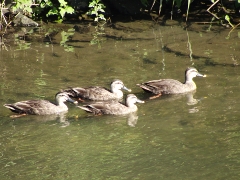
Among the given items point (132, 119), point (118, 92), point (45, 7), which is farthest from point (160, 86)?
point (45, 7)

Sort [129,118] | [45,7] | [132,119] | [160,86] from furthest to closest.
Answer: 1. [45,7]
2. [160,86]
3. [129,118]
4. [132,119]

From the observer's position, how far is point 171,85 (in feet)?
43.1

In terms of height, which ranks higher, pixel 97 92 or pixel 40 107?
pixel 97 92

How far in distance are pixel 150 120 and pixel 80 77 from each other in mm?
3457

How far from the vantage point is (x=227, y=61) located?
14945 millimetres

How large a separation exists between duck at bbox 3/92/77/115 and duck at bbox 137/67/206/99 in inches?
73.6

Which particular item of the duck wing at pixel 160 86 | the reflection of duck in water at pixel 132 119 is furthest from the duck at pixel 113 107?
the duck wing at pixel 160 86

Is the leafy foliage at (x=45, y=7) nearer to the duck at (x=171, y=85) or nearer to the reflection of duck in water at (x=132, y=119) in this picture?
the duck at (x=171, y=85)

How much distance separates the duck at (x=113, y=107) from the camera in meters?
11.8

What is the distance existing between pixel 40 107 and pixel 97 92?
148cm

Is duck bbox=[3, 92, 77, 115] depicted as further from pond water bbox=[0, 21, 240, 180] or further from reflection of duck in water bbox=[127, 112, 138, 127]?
reflection of duck in water bbox=[127, 112, 138, 127]

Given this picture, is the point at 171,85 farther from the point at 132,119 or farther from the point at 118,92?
the point at 132,119

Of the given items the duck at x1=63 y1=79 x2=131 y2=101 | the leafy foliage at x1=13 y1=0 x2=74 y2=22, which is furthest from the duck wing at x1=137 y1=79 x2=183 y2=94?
the leafy foliage at x1=13 y1=0 x2=74 y2=22

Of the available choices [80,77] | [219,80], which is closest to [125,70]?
[80,77]
